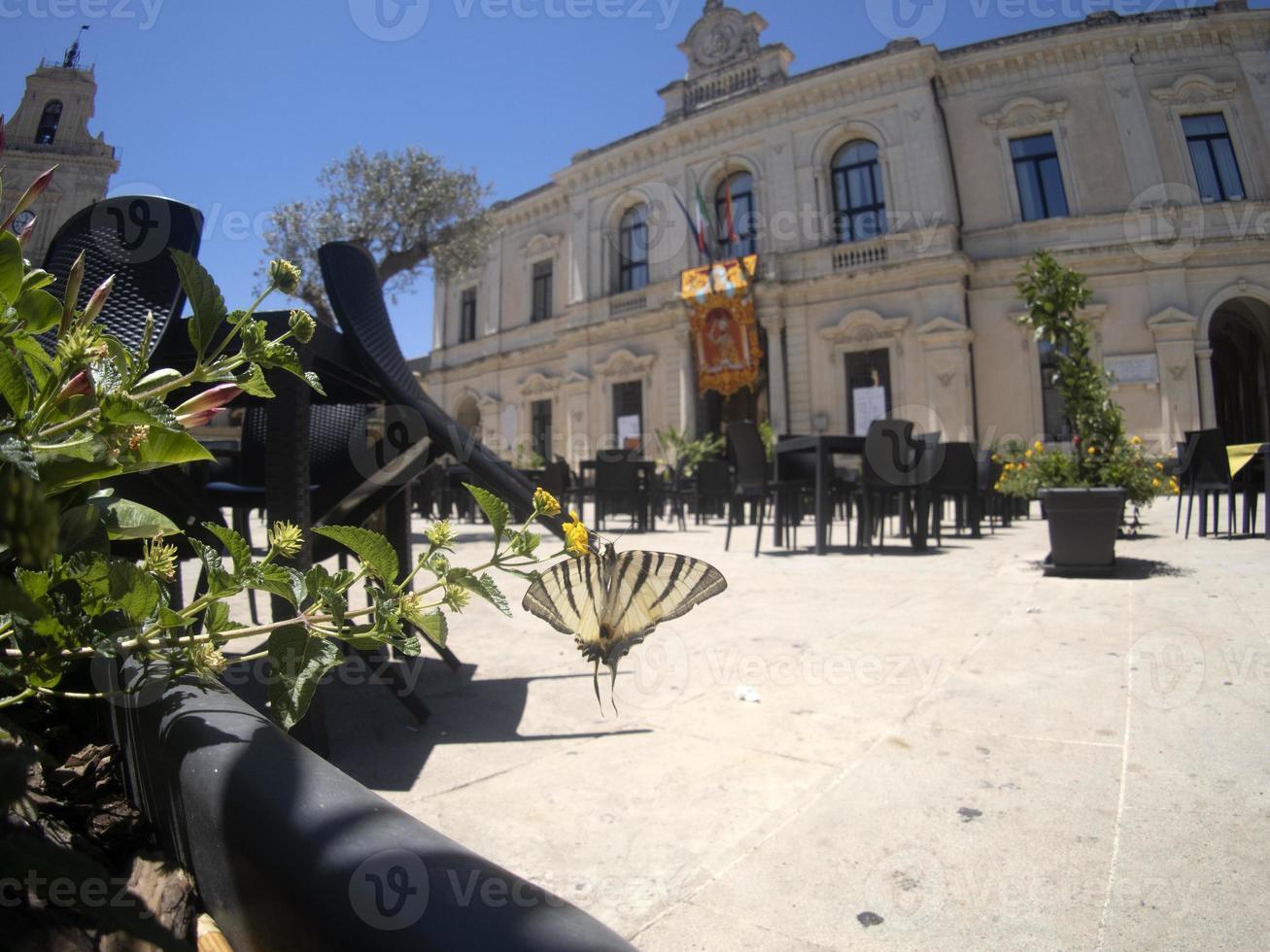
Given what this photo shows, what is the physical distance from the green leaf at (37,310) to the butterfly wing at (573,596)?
18.7 inches

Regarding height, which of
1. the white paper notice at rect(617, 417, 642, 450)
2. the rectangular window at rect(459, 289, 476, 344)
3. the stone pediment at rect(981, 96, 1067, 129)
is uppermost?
the stone pediment at rect(981, 96, 1067, 129)

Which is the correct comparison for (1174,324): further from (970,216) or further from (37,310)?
(37,310)

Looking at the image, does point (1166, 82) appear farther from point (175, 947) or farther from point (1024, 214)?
point (175, 947)

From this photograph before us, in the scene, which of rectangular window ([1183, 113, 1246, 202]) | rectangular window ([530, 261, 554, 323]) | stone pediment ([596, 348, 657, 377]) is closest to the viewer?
rectangular window ([1183, 113, 1246, 202])

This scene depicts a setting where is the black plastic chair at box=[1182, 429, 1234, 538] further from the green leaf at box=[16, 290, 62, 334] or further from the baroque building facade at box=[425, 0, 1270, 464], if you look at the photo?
the baroque building facade at box=[425, 0, 1270, 464]

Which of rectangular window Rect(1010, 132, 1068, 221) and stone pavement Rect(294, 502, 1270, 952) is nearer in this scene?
stone pavement Rect(294, 502, 1270, 952)

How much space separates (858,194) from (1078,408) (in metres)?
14.3

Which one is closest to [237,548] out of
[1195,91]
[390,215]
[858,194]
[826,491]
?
[826,491]

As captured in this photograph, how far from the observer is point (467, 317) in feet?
81.7

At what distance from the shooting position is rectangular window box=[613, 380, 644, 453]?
62.1 feet

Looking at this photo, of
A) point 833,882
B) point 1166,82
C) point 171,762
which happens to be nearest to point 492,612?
point 833,882

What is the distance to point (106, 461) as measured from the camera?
0.47m

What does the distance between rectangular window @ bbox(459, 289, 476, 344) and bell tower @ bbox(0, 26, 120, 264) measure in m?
24.4

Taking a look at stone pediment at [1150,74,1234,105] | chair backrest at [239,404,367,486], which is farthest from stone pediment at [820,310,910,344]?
chair backrest at [239,404,367,486]
